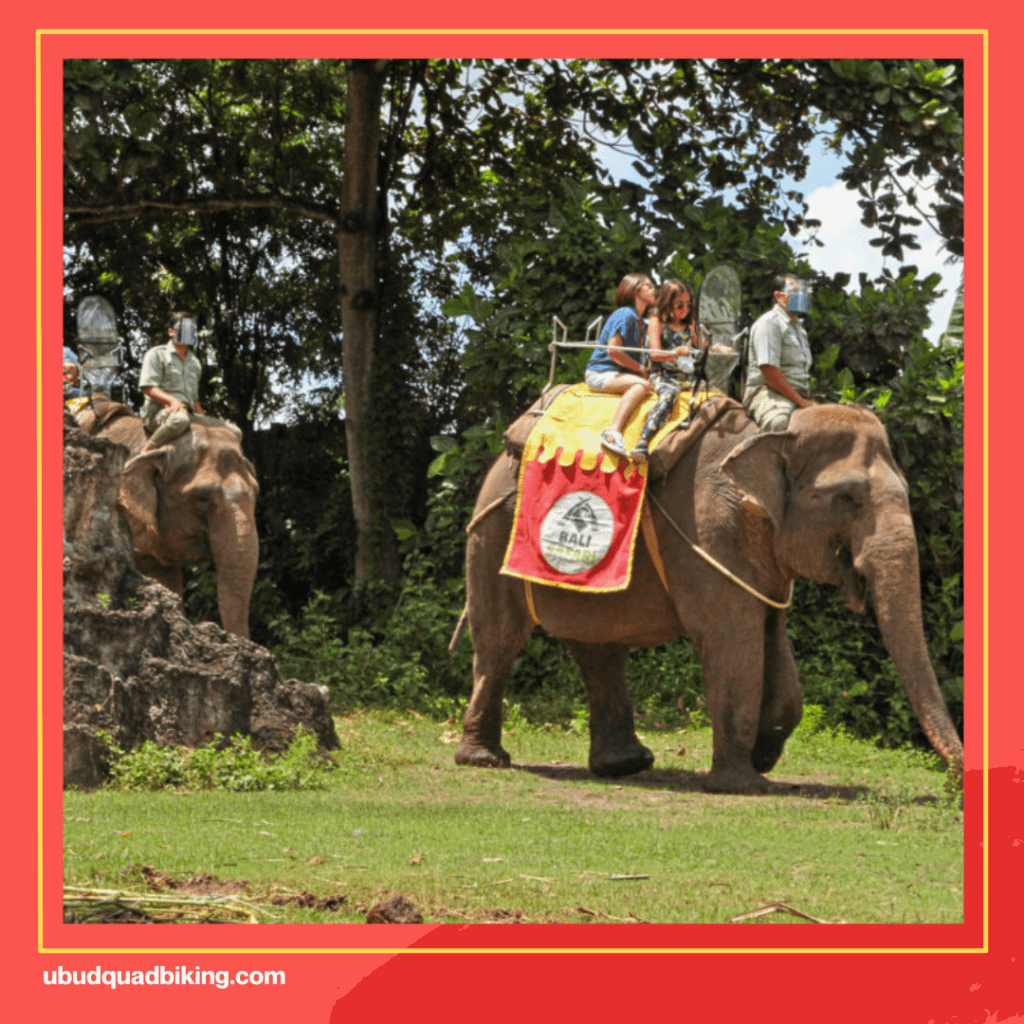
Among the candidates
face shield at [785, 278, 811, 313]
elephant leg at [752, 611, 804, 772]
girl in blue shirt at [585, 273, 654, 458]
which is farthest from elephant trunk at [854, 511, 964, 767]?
girl in blue shirt at [585, 273, 654, 458]

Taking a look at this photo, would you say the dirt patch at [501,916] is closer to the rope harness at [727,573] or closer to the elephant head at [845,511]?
the elephant head at [845,511]

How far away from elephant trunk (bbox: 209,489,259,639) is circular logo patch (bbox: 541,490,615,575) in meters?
2.92

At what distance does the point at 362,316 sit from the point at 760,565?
27.6 ft

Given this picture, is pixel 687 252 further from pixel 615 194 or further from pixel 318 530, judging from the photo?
pixel 318 530

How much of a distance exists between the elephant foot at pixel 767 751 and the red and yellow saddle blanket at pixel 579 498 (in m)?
1.30

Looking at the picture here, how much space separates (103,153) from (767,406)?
24.2 ft

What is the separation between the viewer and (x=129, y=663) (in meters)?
8.47

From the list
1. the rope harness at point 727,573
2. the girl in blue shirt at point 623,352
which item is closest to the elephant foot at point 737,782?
the rope harness at point 727,573

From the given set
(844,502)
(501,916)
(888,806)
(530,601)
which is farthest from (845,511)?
(501,916)

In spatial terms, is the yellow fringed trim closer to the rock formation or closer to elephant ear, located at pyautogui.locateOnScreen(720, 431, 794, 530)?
the rock formation

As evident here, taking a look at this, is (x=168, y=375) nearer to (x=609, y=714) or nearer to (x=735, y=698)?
(x=609, y=714)

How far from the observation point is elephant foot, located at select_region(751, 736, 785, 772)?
8961 mm

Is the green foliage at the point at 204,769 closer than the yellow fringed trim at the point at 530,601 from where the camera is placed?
Yes

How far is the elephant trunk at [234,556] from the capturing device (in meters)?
11.0
